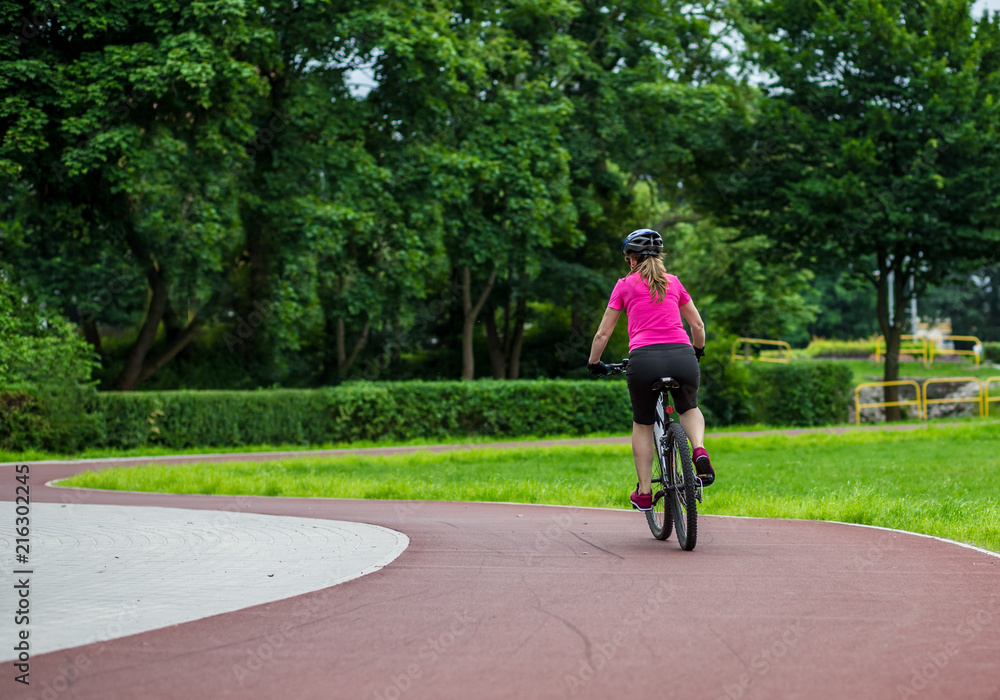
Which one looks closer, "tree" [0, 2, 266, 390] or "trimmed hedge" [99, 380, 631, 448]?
"tree" [0, 2, 266, 390]

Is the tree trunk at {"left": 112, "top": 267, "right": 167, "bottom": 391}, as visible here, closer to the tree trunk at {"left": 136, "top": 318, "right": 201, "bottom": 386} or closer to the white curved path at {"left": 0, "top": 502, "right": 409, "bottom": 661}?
the tree trunk at {"left": 136, "top": 318, "right": 201, "bottom": 386}

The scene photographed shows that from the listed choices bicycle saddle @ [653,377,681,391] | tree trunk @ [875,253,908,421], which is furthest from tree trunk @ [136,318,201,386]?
bicycle saddle @ [653,377,681,391]

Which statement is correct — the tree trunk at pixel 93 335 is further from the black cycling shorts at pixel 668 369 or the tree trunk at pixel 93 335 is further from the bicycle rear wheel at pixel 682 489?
the bicycle rear wheel at pixel 682 489

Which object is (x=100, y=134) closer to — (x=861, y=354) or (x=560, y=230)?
(x=560, y=230)

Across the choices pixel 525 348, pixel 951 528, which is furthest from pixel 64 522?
→ pixel 525 348

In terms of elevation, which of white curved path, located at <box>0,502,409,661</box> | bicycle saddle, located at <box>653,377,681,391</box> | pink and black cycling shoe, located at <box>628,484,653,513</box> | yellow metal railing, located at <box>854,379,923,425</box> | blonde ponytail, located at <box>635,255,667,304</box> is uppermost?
blonde ponytail, located at <box>635,255,667,304</box>

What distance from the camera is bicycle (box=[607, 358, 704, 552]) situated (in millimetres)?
6676

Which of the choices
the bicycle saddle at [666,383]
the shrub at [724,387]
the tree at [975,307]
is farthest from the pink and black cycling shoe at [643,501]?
the tree at [975,307]

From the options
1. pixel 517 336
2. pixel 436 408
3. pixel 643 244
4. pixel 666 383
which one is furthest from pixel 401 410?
pixel 666 383

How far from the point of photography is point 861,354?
5222 centimetres

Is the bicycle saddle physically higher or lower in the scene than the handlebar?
lower

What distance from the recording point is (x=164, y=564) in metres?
Answer: 6.55

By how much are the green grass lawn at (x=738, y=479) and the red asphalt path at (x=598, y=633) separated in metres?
1.99

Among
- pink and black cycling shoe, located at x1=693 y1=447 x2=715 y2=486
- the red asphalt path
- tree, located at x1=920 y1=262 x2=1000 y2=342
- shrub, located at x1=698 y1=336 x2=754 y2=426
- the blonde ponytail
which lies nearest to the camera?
the red asphalt path
